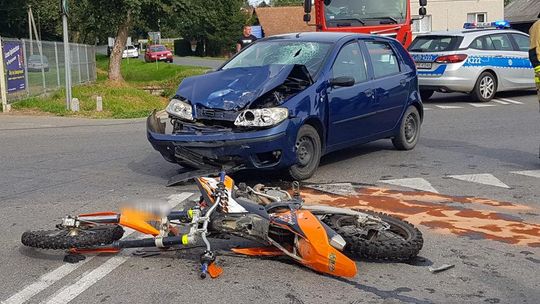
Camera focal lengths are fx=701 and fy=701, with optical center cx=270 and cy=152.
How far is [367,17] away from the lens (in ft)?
51.7

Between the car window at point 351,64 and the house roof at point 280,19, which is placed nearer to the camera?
the car window at point 351,64

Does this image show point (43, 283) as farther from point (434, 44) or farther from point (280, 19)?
point (280, 19)

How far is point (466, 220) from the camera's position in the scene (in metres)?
6.15

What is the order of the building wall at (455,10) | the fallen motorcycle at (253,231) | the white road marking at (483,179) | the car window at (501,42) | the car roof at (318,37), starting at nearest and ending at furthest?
the fallen motorcycle at (253,231) < the white road marking at (483,179) < the car roof at (318,37) < the car window at (501,42) < the building wall at (455,10)

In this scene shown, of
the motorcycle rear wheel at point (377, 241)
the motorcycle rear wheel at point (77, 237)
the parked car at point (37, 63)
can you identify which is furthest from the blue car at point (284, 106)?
the parked car at point (37, 63)

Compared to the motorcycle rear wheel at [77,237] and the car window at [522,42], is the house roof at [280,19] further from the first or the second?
the motorcycle rear wheel at [77,237]

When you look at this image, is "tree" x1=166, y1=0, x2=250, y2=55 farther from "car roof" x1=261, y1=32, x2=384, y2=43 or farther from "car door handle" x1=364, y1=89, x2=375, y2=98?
"car door handle" x1=364, y1=89, x2=375, y2=98

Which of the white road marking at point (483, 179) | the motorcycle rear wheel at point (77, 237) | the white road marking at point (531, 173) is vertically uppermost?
the motorcycle rear wheel at point (77, 237)

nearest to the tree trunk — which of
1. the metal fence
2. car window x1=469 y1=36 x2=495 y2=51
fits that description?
the metal fence

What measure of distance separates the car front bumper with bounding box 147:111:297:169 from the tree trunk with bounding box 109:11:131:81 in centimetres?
2439

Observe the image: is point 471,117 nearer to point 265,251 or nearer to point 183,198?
point 183,198

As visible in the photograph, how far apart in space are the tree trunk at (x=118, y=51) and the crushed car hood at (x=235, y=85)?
2401cm

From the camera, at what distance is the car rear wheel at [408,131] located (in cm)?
956

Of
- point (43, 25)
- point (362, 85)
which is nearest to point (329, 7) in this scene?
point (362, 85)
